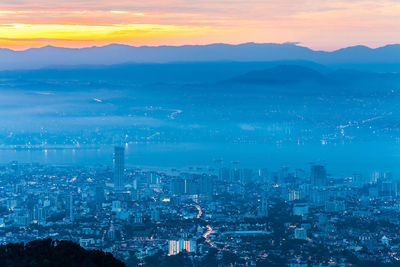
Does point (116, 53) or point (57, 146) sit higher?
point (116, 53)

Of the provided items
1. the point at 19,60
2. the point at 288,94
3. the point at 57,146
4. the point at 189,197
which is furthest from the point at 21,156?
the point at 19,60

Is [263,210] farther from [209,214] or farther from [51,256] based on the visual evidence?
[51,256]

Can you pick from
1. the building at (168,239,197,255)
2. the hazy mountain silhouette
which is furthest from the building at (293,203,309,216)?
the hazy mountain silhouette

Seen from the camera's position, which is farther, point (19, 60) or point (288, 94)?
point (19, 60)

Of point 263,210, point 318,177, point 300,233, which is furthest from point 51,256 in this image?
point 318,177

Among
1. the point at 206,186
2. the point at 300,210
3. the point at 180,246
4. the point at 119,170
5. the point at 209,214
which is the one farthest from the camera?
the point at 119,170

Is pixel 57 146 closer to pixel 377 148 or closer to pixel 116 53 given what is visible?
pixel 377 148

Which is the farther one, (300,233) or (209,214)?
(209,214)

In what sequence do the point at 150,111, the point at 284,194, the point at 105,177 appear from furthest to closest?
the point at 150,111 → the point at 105,177 → the point at 284,194

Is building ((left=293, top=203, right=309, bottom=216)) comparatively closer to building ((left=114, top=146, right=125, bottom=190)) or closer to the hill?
building ((left=114, top=146, right=125, bottom=190))
